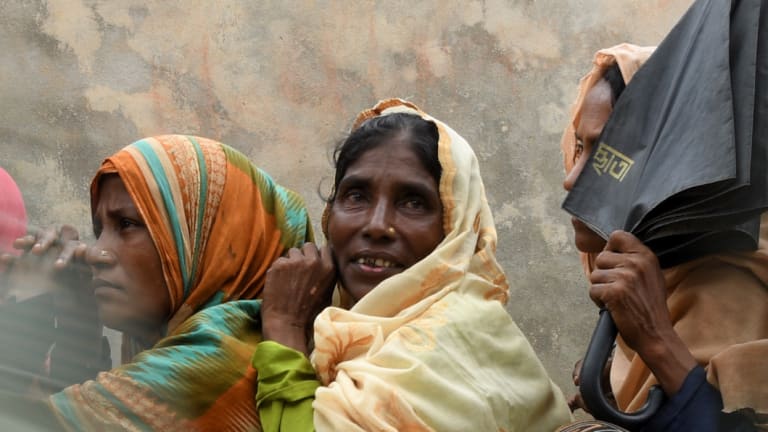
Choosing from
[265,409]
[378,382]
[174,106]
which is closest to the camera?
[378,382]

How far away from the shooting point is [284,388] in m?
2.49

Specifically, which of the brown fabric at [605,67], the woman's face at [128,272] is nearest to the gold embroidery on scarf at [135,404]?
the woman's face at [128,272]

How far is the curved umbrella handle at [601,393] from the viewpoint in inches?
92.4

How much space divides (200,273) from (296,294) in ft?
1.05

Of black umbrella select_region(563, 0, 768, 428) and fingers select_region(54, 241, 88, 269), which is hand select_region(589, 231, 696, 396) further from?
fingers select_region(54, 241, 88, 269)

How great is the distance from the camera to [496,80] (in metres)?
6.94

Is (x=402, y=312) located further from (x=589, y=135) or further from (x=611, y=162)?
(x=589, y=135)

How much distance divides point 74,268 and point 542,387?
1.21m

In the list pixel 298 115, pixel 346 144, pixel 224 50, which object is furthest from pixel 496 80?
pixel 346 144

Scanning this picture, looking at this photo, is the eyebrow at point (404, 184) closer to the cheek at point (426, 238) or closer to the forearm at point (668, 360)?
the cheek at point (426, 238)

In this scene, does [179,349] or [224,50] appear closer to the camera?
[179,349]

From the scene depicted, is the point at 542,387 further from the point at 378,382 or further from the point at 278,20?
the point at 278,20

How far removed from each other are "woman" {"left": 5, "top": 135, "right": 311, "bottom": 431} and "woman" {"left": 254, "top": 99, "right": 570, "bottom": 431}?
111mm

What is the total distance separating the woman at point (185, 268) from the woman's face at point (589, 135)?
0.81m
